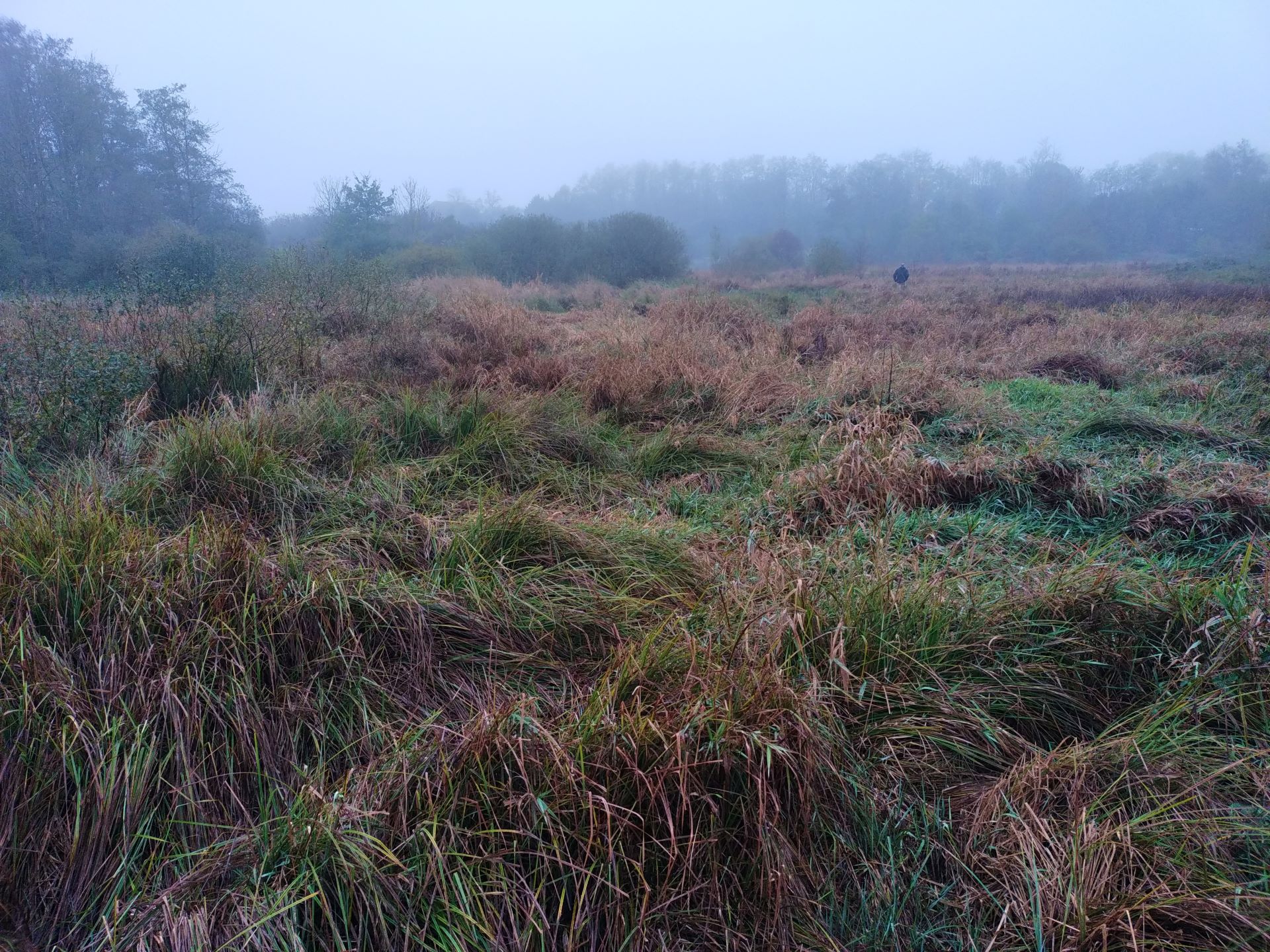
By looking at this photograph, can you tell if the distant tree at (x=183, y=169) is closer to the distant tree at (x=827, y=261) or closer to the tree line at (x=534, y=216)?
the tree line at (x=534, y=216)

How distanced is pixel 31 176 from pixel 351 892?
53.1ft

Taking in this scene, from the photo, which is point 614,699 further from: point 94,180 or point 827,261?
point 827,261

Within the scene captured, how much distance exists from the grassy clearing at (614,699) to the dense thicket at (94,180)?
5723mm

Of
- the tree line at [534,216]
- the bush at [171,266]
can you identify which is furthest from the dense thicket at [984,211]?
the bush at [171,266]

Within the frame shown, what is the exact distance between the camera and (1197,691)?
2.02 m

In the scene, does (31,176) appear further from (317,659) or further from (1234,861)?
(1234,861)

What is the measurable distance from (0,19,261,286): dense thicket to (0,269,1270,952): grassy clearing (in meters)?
5.72

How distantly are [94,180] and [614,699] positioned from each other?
18850mm

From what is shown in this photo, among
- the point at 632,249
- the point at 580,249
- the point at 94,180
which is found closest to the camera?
the point at 94,180

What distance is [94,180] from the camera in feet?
48.3

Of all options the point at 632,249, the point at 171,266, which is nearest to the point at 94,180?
the point at 171,266

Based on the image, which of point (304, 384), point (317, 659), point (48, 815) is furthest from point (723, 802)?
point (304, 384)

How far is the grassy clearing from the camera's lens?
1537 mm

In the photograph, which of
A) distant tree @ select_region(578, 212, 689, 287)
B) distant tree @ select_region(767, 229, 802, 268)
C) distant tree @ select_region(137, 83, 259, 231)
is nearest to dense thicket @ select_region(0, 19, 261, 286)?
distant tree @ select_region(137, 83, 259, 231)
